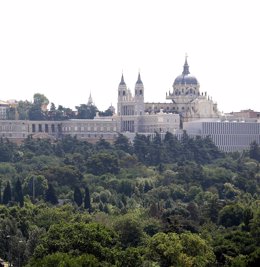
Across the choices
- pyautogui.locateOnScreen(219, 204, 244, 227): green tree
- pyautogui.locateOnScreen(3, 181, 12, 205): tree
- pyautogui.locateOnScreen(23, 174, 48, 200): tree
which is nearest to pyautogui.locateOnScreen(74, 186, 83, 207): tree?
pyautogui.locateOnScreen(23, 174, 48, 200): tree

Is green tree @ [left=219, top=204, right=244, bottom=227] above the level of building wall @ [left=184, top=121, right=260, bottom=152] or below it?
below

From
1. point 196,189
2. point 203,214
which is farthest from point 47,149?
point 203,214

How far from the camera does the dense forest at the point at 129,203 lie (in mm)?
84062

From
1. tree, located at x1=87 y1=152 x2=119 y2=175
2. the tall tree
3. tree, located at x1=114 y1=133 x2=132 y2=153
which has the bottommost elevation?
the tall tree

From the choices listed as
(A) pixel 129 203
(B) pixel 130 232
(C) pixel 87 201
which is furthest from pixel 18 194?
(B) pixel 130 232

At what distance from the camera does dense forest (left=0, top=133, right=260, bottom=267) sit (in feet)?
276

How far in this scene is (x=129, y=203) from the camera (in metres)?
132

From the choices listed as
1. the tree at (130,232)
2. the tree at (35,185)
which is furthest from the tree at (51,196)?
the tree at (130,232)

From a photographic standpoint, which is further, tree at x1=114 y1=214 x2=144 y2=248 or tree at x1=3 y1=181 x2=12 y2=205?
tree at x1=3 y1=181 x2=12 y2=205

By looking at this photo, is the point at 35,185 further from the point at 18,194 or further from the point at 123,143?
the point at 123,143

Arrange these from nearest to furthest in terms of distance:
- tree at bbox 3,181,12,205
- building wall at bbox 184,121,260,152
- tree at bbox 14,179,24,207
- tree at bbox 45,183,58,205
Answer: tree at bbox 14,179,24,207 < tree at bbox 3,181,12,205 < tree at bbox 45,183,58,205 < building wall at bbox 184,121,260,152

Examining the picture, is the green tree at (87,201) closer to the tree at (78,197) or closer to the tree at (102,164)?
Result: the tree at (78,197)

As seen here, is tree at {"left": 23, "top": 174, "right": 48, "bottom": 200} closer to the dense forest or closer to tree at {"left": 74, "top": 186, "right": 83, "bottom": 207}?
the dense forest

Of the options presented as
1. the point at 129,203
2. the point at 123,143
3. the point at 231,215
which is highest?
the point at 123,143
